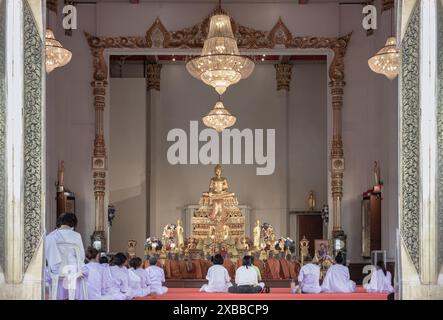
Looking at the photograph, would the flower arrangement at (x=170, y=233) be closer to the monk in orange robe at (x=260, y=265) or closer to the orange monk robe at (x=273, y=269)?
the monk in orange robe at (x=260, y=265)

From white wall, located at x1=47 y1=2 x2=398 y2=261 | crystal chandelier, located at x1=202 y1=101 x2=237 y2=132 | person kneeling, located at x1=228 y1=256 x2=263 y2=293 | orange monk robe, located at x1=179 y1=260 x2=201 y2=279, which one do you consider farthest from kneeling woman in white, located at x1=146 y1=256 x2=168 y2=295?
white wall, located at x1=47 y1=2 x2=398 y2=261

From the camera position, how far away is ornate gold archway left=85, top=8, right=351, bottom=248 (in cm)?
1675

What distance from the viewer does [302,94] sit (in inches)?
822

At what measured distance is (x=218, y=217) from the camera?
17172 millimetres

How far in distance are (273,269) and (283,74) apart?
23.3 feet

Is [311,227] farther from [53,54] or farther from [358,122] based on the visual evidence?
[53,54]

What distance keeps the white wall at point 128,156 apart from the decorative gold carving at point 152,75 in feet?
2.13

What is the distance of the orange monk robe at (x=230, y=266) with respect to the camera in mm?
14945

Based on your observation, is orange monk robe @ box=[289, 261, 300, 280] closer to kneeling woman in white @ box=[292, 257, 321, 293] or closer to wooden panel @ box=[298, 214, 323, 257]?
kneeling woman in white @ box=[292, 257, 321, 293]

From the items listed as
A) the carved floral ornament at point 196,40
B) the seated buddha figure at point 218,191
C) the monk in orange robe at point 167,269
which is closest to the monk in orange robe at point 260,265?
the monk in orange robe at point 167,269

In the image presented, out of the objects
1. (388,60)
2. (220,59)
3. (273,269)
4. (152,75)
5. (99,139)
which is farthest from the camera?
(152,75)

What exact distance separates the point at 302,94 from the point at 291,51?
4073 millimetres

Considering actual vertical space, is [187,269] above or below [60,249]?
below

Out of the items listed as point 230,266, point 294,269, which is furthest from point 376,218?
point 230,266
